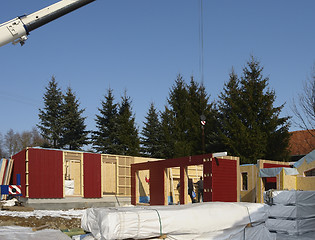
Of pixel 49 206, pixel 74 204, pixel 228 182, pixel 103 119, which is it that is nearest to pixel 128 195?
pixel 74 204

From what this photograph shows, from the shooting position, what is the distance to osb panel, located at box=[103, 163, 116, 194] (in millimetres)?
22719

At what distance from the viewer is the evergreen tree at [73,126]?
1358 inches

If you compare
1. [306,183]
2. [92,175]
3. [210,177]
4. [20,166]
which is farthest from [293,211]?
[20,166]

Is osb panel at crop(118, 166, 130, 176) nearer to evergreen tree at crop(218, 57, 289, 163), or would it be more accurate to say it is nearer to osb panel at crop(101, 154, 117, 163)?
osb panel at crop(101, 154, 117, 163)

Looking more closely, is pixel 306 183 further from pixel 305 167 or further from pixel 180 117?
pixel 180 117

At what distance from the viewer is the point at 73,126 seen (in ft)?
115

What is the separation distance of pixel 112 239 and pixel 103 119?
29468mm

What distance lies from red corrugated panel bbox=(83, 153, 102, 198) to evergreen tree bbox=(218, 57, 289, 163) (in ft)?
35.9

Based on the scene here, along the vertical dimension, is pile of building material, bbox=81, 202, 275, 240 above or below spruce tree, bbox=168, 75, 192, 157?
below

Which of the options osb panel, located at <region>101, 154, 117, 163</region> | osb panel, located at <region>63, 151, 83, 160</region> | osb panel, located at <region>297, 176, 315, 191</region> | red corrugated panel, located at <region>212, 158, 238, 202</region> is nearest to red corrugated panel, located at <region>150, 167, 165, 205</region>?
red corrugated panel, located at <region>212, 158, 238, 202</region>

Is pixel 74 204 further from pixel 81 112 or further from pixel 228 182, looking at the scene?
pixel 81 112

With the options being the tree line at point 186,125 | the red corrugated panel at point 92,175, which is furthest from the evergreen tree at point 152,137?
the red corrugated panel at point 92,175

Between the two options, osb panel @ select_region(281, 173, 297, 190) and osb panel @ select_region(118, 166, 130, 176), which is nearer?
osb panel @ select_region(281, 173, 297, 190)

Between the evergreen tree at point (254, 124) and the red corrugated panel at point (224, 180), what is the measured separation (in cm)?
1012
